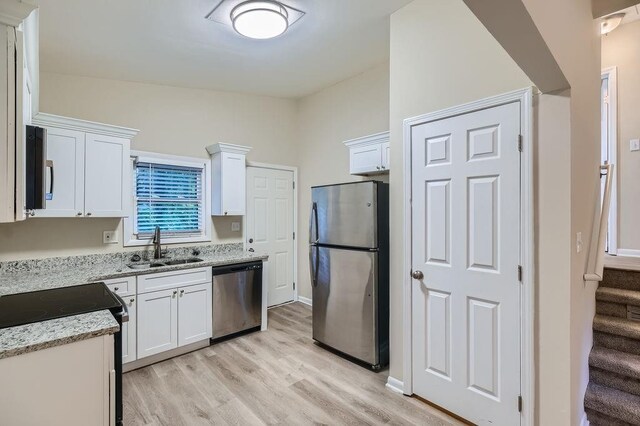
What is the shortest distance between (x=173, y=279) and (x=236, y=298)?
0.74 meters

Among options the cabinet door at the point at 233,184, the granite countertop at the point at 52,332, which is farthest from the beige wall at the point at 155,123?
the granite countertop at the point at 52,332

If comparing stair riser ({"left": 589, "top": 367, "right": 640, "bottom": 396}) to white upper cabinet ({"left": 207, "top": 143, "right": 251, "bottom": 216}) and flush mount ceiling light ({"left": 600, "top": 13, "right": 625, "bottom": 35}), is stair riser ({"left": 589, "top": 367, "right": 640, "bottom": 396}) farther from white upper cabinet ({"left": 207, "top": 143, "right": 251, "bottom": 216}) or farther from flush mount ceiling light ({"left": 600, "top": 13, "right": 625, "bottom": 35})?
white upper cabinet ({"left": 207, "top": 143, "right": 251, "bottom": 216})

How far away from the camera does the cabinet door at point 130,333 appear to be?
9.14ft

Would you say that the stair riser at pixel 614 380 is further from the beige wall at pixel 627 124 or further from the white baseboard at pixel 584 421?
the beige wall at pixel 627 124

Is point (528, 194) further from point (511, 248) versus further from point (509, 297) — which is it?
point (509, 297)

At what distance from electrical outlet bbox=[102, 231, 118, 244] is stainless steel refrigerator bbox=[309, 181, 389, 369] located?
2.07 m

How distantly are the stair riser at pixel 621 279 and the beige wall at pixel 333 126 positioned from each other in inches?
89.4

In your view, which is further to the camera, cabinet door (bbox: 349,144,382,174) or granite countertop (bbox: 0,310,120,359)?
cabinet door (bbox: 349,144,382,174)

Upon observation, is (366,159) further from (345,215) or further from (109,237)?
(109,237)

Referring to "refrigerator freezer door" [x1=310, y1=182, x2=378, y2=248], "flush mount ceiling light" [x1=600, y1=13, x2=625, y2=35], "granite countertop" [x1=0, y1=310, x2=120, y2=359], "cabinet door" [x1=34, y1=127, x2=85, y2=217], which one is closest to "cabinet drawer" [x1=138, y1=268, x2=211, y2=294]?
"cabinet door" [x1=34, y1=127, x2=85, y2=217]

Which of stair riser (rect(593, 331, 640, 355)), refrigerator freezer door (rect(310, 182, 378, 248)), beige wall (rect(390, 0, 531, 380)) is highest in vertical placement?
beige wall (rect(390, 0, 531, 380))

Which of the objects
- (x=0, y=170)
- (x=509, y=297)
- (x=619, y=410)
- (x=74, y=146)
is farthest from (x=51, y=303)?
(x=619, y=410)

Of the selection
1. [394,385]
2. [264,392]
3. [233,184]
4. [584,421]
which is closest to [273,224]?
[233,184]

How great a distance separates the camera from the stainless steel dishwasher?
134 inches
